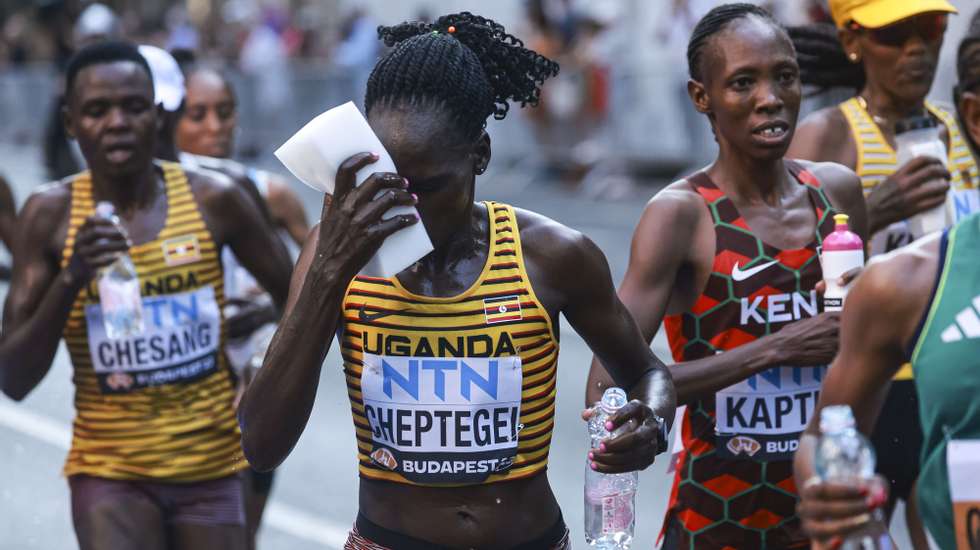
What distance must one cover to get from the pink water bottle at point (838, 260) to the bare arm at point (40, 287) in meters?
2.30

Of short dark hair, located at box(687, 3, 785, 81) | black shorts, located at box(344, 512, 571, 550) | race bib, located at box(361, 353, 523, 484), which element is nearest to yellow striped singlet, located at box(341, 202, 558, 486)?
race bib, located at box(361, 353, 523, 484)

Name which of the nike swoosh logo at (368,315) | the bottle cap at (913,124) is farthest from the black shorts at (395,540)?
the bottle cap at (913,124)

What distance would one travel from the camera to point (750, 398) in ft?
17.6

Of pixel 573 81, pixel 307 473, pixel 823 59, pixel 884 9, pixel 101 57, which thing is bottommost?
pixel 307 473

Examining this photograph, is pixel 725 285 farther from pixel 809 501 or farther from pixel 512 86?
pixel 809 501

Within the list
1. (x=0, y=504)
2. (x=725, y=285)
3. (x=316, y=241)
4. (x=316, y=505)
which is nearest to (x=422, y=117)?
(x=316, y=241)

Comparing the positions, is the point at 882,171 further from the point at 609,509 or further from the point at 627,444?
the point at 627,444

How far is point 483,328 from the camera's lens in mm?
4438

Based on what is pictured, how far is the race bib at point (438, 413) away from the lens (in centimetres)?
441

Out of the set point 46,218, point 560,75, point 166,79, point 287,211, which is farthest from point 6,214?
point 560,75

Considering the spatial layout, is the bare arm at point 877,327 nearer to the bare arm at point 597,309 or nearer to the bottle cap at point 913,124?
the bare arm at point 597,309

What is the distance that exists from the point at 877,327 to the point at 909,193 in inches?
105

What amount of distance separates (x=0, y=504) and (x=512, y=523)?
637cm

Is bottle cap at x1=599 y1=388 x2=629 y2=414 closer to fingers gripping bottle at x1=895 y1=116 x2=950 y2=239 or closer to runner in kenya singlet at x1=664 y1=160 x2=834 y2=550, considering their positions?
runner in kenya singlet at x1=664 y1=160 x2=834 y2=550
